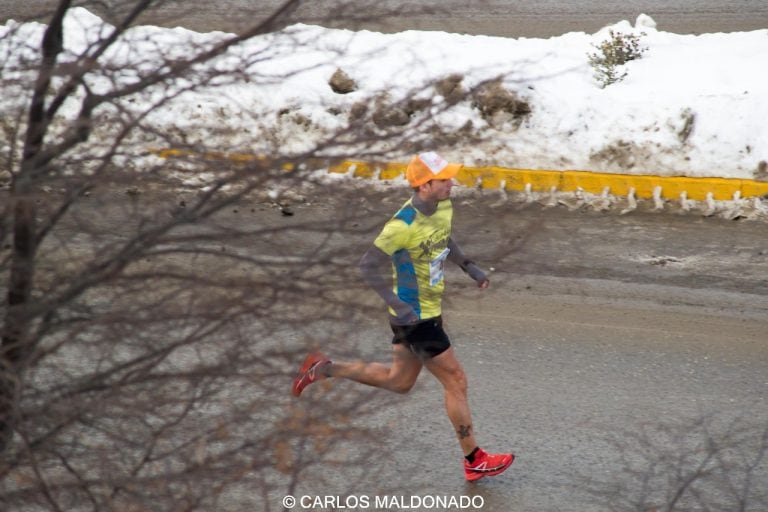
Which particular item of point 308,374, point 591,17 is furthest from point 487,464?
point 591,17

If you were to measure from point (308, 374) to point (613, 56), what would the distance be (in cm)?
937

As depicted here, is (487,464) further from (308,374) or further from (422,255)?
(308,374)

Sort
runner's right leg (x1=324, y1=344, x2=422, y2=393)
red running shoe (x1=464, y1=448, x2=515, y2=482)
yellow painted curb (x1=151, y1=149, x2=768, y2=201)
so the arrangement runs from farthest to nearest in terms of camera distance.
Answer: yellow painted curb (x1=151, y1=149, x2=768, y2=201), red running shoe (x1=464, y1=448, x2=515, y2=482), runner's right leg (x1=324, y1=344, x2=422, y2=393)

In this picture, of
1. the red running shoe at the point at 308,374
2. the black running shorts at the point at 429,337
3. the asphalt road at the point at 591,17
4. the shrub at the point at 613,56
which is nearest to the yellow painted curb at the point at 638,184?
the shrub at the point at 613,56

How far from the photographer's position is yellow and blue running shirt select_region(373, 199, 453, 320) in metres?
5.49

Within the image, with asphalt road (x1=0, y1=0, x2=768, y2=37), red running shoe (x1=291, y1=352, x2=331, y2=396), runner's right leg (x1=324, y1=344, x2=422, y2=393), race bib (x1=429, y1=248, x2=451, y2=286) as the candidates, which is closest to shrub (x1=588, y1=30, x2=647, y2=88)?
asphalt road (x1=0, y1=0, x2=768, y2=37)

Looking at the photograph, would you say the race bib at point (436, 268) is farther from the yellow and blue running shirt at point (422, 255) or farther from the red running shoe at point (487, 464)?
the red running shoe at point (487, 464)

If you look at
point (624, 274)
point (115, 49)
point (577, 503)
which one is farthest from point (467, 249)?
point (624, 274)

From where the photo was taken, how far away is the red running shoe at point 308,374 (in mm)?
3154

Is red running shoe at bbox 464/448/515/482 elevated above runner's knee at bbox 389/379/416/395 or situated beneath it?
situated beneath

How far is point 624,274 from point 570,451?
287 cm

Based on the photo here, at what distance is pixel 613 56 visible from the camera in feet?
39.6

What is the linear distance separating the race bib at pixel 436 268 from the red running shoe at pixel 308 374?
8.07 feet

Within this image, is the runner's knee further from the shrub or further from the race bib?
the shrub
